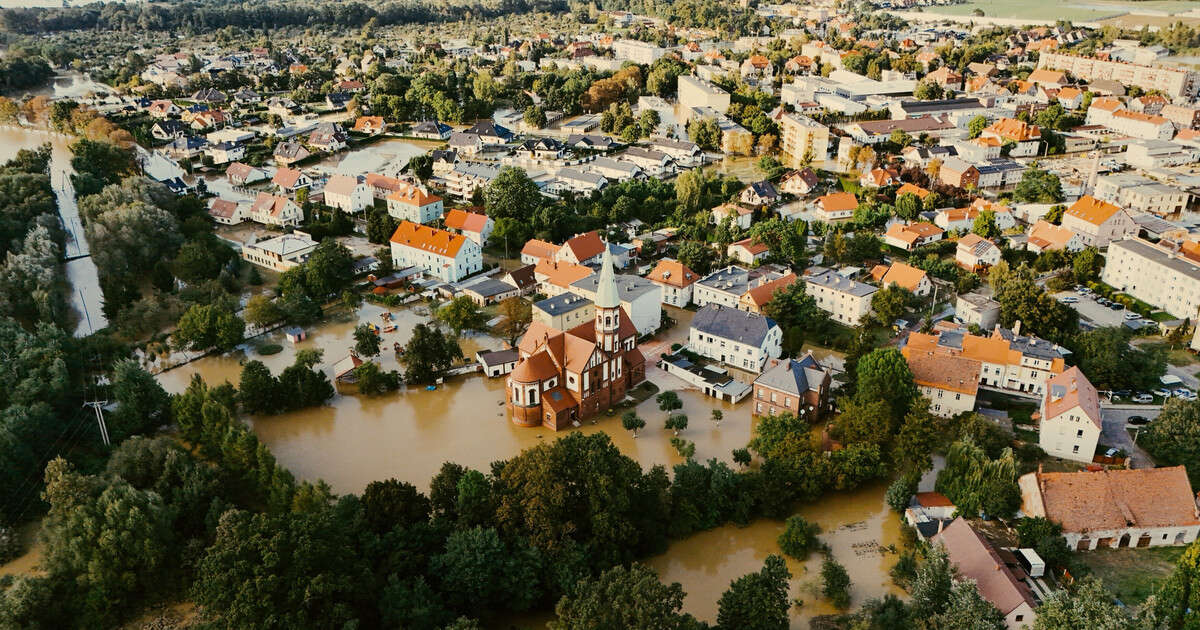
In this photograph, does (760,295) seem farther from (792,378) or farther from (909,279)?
(792,378)

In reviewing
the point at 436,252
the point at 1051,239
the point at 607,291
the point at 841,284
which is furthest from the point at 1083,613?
the point at 436,252

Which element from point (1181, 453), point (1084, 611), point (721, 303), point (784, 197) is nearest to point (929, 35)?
point (784, 197)

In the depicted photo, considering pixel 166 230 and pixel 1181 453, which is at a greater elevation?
pixel 166 230

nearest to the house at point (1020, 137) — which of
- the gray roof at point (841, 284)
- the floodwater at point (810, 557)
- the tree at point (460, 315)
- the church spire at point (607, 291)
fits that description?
the gray roof at point (841, 284)

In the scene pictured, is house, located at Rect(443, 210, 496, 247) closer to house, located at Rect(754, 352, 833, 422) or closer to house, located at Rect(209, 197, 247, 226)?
house, located at Rect(209, 197, 247, 226)

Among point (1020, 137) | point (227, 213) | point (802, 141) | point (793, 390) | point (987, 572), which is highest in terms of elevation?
point (802, 141)

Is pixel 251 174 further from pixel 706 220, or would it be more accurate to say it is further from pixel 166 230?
pixel 706 220
